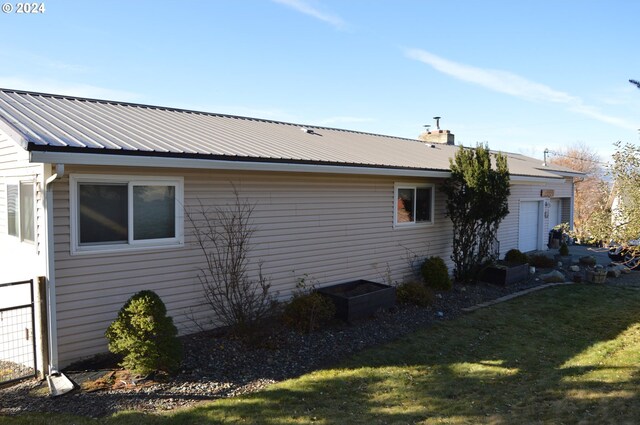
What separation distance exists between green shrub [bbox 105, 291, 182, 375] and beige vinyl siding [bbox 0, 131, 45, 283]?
1.36m

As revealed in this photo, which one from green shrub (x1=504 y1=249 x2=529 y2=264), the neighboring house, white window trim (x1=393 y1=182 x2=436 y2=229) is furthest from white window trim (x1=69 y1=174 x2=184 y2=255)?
green shrub (x1=504 y1=249 x2=529 y2=264)

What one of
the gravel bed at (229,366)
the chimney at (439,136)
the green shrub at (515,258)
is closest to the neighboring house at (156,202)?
the gravel bed at (229,366)

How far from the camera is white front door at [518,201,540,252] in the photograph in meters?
17.2

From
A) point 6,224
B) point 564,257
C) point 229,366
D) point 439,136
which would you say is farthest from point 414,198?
point 439,136

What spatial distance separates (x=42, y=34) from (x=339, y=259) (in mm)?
7662

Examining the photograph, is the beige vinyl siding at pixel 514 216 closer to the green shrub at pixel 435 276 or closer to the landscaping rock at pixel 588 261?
the landscaping rock at pixel 588 261

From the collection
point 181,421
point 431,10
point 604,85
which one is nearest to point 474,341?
point 181,421

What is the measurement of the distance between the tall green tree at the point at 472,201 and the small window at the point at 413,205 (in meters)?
0.47

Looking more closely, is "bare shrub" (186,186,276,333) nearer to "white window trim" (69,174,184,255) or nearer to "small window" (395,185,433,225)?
"white window trim" (69,174,184,255)

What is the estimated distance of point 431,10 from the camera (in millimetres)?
12398

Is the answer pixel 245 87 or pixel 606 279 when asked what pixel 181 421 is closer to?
pixel 606 279

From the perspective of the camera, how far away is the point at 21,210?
6617 mm

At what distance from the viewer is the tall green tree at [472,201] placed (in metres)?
11.1

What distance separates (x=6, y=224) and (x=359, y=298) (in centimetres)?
599
